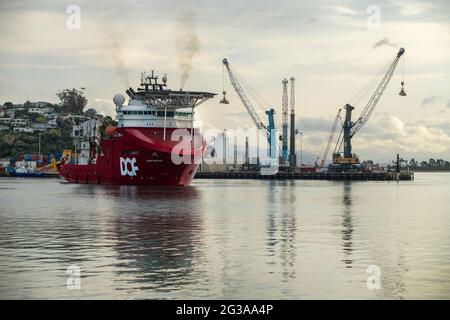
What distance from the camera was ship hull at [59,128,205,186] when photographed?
108 metres

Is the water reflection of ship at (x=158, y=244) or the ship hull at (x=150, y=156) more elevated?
the ship hull at (x=150, y=156)

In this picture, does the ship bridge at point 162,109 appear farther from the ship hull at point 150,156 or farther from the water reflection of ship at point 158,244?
the water reflection of ship at point 158,244

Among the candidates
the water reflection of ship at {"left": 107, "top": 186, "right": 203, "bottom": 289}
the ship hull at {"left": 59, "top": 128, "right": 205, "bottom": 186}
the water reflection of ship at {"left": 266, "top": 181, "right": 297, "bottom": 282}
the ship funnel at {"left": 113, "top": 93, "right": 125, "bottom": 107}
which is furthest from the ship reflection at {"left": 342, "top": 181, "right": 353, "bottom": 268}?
the ship funnel at {"left": 113, "top": 93, "right": 125, "bottom": 107}

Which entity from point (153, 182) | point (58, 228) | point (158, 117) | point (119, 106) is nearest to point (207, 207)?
point (58, 228)

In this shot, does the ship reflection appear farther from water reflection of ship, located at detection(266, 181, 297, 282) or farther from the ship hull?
the ship hull

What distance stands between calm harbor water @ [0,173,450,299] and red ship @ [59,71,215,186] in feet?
150

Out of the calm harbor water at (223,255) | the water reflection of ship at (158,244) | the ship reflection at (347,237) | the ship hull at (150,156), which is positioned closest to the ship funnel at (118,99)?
the ship hull at (150,156)

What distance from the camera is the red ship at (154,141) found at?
108m

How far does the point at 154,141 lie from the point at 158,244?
71.3 metres

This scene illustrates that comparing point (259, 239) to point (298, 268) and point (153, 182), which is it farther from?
point (153, 182)

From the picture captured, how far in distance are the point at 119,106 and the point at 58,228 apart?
265ft

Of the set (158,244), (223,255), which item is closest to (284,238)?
(158,244)

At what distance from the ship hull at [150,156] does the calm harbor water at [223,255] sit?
45444mm

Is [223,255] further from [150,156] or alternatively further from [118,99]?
[118,99]
